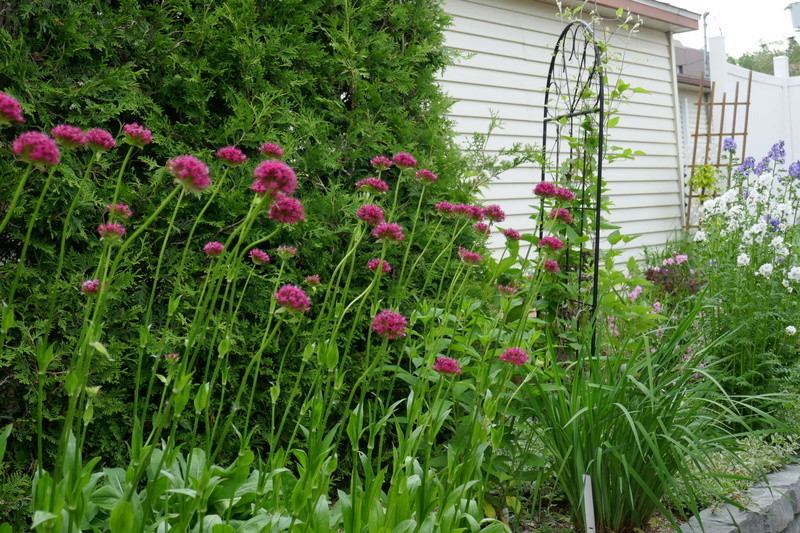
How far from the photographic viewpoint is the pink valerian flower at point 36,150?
1265 mm

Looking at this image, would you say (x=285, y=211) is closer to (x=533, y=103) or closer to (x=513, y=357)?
(x=513, y=357)

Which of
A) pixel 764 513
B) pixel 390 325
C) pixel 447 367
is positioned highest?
pixel 390 325

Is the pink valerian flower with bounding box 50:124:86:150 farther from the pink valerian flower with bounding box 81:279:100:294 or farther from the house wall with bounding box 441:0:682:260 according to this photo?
the house wall with bounding box 441:0:682:260

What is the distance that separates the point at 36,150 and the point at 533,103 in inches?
263

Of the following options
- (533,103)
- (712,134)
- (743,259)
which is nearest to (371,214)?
(743,259)

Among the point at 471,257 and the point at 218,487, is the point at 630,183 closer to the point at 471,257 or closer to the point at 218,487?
the point at 471,257

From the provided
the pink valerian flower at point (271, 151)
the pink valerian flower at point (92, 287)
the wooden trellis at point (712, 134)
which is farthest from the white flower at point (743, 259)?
the wooden trellis at point (712, 134)

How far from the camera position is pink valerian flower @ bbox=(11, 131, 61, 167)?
1265 millimetres

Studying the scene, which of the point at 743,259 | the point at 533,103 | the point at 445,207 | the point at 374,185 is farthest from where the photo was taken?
the point at 533,103

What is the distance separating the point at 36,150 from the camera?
127 centimetres

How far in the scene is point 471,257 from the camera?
7.44 ft

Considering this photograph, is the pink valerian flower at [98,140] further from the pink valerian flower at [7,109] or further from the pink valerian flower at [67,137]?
the pink valerian flower at [7,109]

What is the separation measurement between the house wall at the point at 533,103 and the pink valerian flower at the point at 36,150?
4.07 meters

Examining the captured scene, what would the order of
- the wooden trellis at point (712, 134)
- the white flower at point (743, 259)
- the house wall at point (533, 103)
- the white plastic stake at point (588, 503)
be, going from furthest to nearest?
the wooden trellis at point (712, 134)
the house wall at point (533, 103)
the white flower at point (743, 259)
the white plastic stake at point (588, 503)
